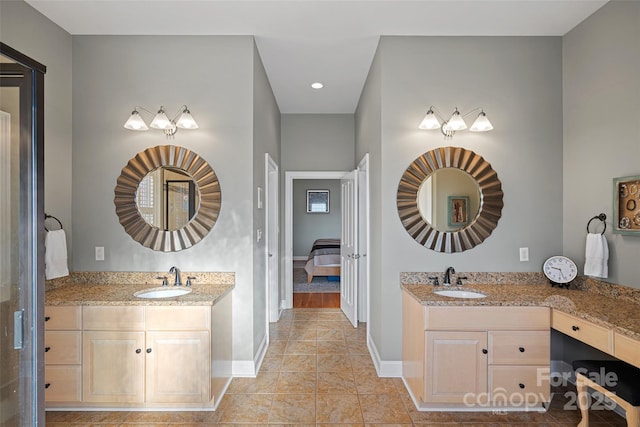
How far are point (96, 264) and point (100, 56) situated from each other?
1.79 m

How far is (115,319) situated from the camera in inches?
90.0

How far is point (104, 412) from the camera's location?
2.35 m

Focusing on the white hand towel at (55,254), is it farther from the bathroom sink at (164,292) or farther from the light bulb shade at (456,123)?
the light bulb shade at (456,123)

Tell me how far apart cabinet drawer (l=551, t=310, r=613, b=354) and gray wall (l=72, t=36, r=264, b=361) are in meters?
2.26

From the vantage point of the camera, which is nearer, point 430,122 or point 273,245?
point 430,122

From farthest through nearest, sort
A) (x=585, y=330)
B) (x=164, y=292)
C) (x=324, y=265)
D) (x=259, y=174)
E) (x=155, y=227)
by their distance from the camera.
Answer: (x=324, y=265), (x=259, y=174), (x=155, y=227), (x=164, y=292), (x=585, y=330)

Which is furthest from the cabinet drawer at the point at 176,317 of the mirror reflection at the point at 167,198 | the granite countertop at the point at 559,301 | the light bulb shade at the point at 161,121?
the granite countertop at the point at 559,301

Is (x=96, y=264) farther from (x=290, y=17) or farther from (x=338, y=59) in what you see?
(x=338, y=59)

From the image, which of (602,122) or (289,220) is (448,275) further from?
(289,220)

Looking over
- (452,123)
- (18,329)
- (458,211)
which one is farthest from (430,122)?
(18,329)

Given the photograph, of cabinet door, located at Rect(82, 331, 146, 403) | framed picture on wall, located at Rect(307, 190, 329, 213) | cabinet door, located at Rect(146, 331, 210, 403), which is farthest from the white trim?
framed picture on wall, located at Rect(307, 190, 329, 213)

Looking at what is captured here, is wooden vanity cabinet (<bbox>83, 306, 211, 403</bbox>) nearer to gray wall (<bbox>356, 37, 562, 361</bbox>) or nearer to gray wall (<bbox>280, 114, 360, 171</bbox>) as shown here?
gray wall (<bbox>356, 37, 562, 361</bbox>)

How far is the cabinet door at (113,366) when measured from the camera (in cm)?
229

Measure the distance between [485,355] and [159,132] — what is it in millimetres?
3051
